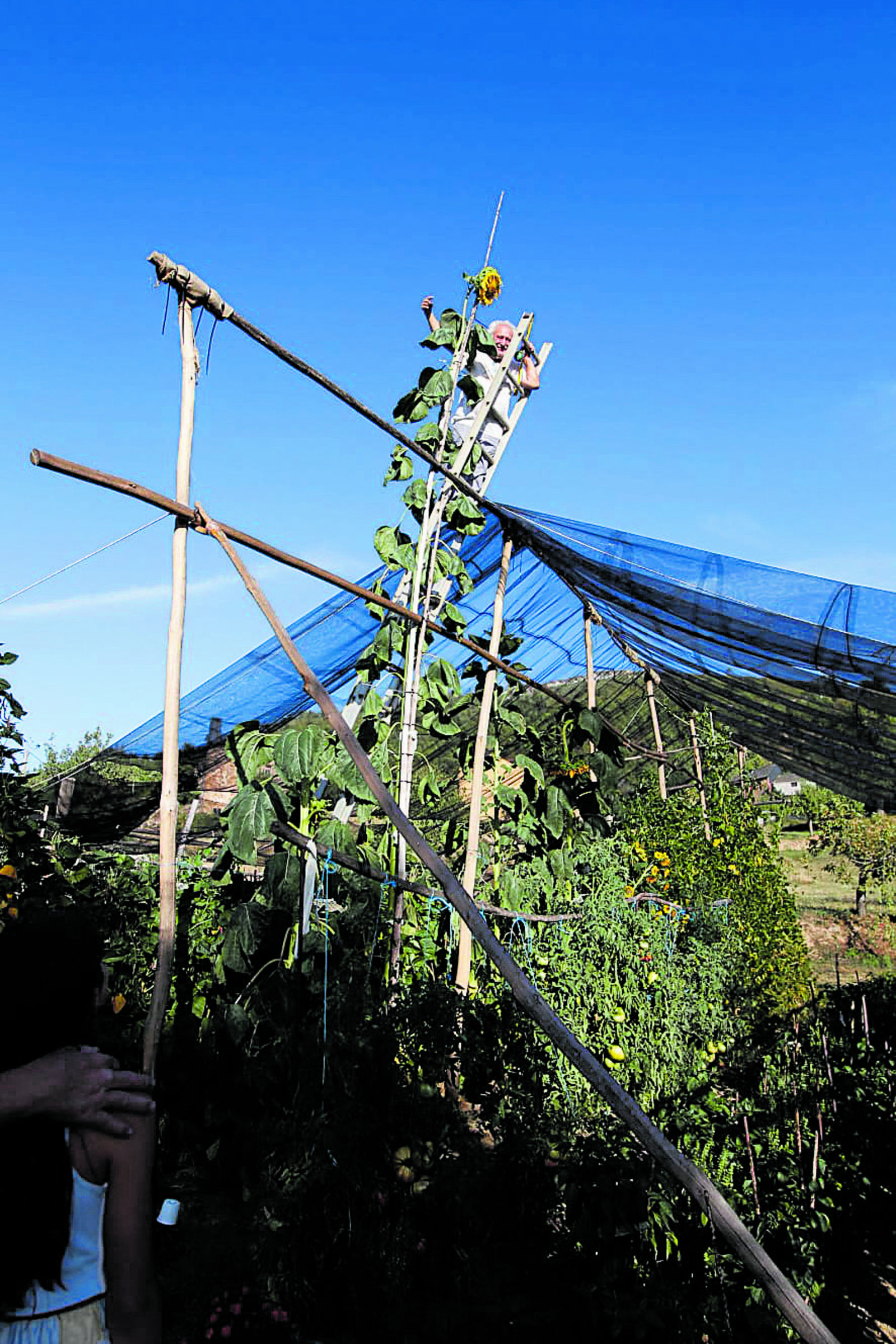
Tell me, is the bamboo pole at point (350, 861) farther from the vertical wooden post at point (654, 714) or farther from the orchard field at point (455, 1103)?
the vertical wooden post at point (654, 714)

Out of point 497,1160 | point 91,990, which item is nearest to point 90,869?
point 497,1160

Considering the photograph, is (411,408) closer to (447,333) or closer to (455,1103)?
(447,333)

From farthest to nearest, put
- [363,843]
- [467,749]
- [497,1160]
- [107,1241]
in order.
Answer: [467,749] < [363,843] < [497,1160] < [107,1241]

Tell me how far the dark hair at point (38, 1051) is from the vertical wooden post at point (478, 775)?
274cm

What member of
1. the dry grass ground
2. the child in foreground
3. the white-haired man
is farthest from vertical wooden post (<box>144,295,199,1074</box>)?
the dry grass ground

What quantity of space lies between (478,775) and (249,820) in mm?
1230

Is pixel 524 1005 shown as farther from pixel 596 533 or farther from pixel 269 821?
pixel 596 533

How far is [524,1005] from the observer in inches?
85.0

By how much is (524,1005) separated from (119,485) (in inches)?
64.5

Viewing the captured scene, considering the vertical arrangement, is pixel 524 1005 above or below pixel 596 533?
below

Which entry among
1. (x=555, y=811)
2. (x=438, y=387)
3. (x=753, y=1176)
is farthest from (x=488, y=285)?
(x=753, y=1176)

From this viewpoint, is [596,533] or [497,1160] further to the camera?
[596,533]

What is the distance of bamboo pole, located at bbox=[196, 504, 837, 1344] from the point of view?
185cm

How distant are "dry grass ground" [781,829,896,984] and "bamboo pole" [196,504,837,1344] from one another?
6.35m
